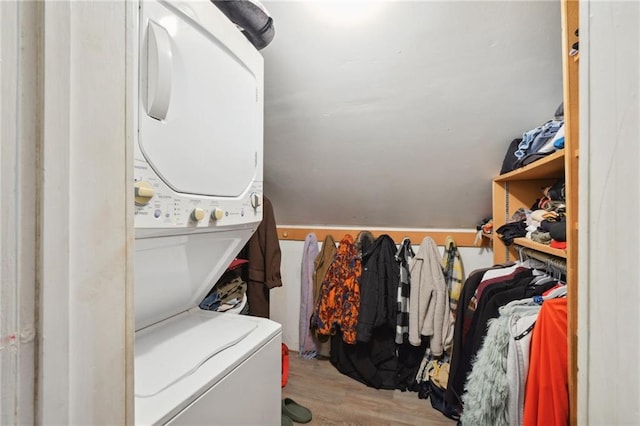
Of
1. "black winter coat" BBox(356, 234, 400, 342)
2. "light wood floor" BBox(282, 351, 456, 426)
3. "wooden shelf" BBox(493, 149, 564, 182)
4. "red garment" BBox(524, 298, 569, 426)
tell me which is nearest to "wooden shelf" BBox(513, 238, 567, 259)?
"red garment" BBox(524, 298, 569, 426)

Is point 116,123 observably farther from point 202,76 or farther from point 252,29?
point 252,29

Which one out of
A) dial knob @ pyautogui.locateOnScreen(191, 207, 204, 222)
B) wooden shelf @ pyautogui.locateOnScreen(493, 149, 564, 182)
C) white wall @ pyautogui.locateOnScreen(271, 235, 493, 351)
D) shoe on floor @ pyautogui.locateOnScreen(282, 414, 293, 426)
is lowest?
shoe on floor @ pyautogui.locateOnScreen(282, 414, 293, 426)

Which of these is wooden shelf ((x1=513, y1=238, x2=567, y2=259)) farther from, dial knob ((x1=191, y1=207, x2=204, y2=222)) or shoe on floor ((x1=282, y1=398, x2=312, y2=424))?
shoe on floor ((x1=282, y1=398, x2=312, y2=424))

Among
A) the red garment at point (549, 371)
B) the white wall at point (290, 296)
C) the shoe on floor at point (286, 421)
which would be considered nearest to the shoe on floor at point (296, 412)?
the shoe on floor at point (286, 421)

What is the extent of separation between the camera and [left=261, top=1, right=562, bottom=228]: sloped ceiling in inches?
44.4

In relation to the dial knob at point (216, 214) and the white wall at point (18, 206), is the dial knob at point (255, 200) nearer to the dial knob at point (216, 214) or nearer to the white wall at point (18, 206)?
the dial knob at point (216, 214)

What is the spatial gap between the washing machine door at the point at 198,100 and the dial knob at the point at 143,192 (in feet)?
0.16

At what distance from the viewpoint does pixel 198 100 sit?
770mm

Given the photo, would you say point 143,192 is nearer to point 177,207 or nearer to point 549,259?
point 177,207

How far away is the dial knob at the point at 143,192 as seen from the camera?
60cm

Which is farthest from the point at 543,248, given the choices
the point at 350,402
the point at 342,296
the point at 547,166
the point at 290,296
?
the point at 290,296

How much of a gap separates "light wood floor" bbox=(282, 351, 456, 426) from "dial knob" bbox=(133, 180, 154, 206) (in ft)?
5.10

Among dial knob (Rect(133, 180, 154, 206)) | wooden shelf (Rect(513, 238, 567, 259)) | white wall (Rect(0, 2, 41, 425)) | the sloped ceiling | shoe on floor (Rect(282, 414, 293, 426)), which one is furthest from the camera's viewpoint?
shoe on floor (Rect(282, 414, 293, 426))

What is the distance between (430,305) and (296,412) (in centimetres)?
103
